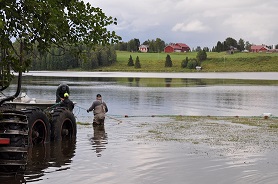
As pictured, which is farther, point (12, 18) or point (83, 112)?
point (83, 112)

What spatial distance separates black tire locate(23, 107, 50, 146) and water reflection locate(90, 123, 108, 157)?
1771 mm

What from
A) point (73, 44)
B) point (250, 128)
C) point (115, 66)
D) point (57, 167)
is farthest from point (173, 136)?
point (115, 66)

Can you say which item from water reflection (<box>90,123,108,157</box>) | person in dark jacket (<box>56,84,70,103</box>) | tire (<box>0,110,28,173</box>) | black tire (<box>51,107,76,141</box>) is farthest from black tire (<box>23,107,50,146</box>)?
person in dark jacket (<box>56,84,70,103</box>)

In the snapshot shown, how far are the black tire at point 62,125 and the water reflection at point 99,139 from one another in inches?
35.7

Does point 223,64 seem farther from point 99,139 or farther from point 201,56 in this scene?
point 99,139

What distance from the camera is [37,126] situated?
1559 centimetres

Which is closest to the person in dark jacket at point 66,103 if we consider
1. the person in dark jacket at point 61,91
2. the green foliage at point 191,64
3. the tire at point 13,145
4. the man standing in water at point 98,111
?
the person in dark jacket at point 61,91

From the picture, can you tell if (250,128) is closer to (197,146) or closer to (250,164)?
(197,146)

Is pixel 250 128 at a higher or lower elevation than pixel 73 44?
lower

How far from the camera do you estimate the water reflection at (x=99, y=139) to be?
50.6 ft

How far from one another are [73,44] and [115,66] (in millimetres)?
180752

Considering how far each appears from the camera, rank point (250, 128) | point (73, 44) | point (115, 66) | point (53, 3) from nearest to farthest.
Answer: point (53, 3)
point (73, 44)
point (250, 128)
point (115, 66)

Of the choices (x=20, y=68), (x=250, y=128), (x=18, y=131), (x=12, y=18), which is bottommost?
(x=250, y=128)

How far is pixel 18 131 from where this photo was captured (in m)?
10.7
